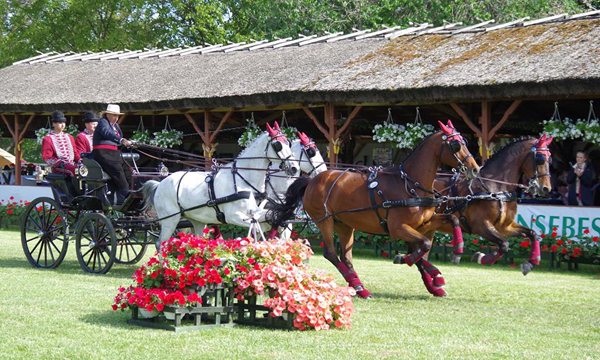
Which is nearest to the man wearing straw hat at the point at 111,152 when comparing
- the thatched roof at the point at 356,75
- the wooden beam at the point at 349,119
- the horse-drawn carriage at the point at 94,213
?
the horse-drawn carriage at the point at 94,213

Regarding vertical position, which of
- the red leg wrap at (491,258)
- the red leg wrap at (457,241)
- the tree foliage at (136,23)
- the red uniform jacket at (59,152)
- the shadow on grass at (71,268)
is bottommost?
the shadow on grass at (71,268)

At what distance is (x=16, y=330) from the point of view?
7.73m

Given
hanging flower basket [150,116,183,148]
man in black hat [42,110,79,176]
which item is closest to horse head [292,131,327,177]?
man in black hat [42,110,79,176]

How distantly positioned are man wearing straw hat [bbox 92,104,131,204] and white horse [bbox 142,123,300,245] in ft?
1.53

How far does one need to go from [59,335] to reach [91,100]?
610 inches

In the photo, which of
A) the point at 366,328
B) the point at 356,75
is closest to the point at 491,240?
the point at 366,328

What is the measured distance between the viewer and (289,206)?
37.7 feet

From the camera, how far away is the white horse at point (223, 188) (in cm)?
1168

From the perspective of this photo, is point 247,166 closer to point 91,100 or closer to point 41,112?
point 91,100

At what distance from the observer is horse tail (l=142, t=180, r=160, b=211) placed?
12625mm

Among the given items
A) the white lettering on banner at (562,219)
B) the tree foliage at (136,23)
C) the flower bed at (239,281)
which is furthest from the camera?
the tree foliage at (136,23)

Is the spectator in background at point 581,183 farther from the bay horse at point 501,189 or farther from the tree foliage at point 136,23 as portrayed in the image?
the tree foliage at point 136,23

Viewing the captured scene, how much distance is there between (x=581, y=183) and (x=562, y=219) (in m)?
0.96

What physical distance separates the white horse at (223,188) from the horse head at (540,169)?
10.7 feet
